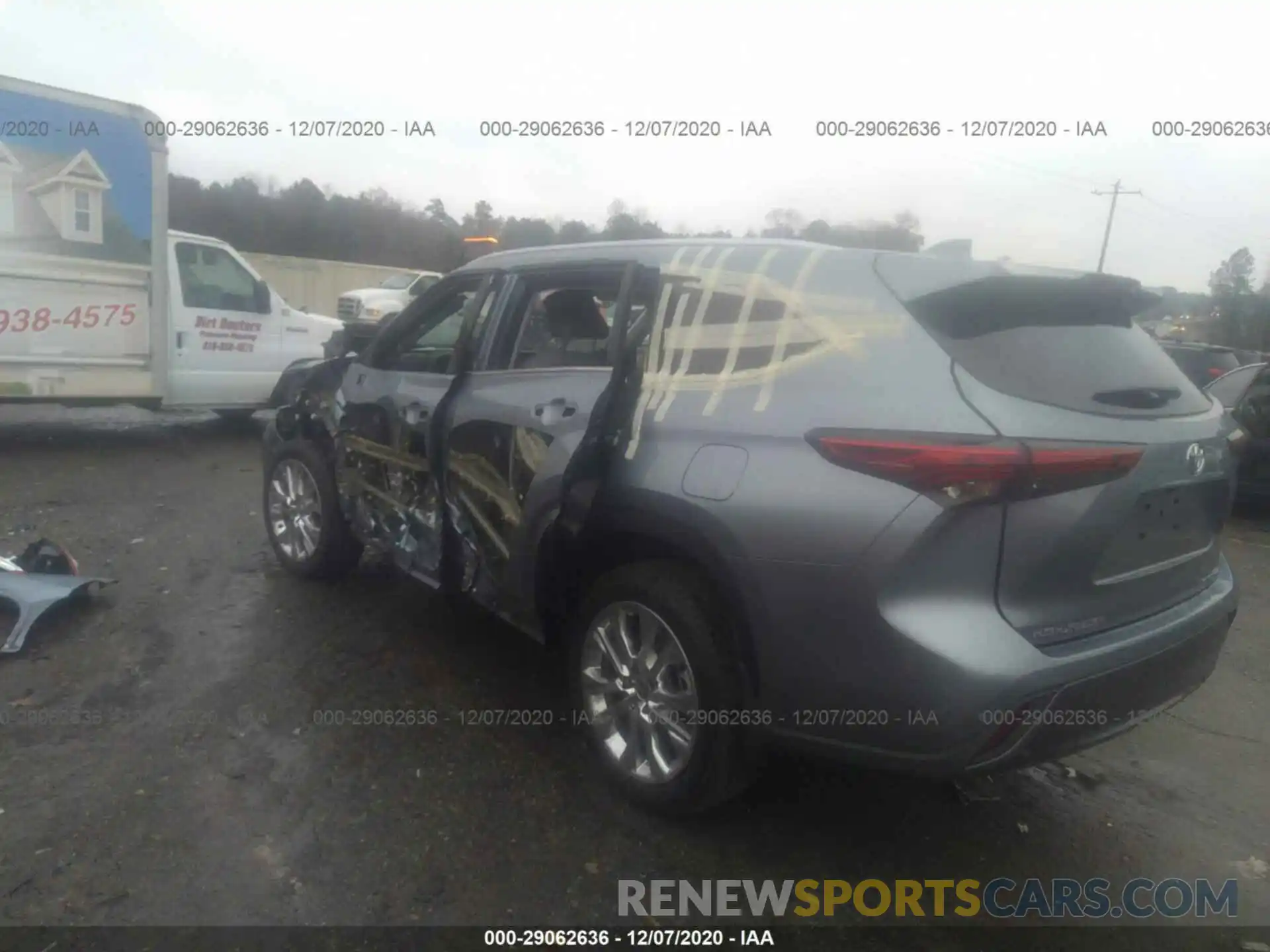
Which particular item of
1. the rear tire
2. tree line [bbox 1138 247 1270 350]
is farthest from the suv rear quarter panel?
tree line [bbox 1138 247 1270 350]

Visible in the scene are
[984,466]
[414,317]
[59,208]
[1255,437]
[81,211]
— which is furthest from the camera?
[81,211]

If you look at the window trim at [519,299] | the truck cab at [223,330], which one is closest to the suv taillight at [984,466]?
the window trim at [519,299]

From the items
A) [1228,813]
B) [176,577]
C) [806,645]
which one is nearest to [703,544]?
[806,645]

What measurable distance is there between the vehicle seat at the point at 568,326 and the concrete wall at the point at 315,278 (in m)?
23.9

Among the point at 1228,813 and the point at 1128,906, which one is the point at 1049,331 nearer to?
the point at 1128,906

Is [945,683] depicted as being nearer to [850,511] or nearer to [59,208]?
[850,511]

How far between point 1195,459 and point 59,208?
8.27 metres

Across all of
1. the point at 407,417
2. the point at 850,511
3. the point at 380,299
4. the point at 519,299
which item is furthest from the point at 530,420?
the point at 380,299

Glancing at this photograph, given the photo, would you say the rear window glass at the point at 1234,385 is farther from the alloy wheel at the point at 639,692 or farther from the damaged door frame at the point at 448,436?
the alloy wheel at the point at 639,692

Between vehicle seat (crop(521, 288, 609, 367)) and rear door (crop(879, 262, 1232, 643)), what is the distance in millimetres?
1239

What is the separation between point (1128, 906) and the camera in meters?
2.62

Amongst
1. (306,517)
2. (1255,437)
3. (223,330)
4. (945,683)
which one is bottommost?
(306,517)

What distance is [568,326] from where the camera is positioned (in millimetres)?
3572

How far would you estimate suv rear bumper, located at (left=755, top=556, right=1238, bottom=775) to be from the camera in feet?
7.28
